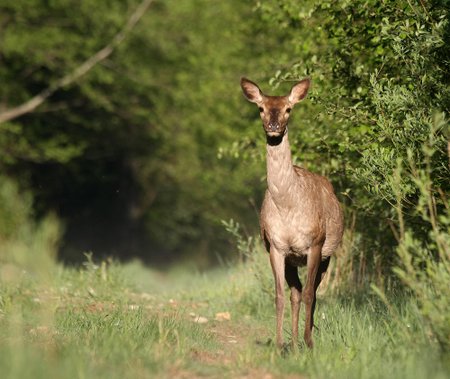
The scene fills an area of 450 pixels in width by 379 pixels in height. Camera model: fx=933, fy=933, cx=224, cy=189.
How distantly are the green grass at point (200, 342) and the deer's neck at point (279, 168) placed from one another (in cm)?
131

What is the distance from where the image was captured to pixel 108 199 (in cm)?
3206

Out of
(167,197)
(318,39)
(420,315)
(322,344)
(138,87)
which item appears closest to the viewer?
(420,315)

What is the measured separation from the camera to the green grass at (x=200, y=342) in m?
6.43

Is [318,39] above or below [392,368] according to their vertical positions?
above

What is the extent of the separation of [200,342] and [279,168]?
1768 millimetres

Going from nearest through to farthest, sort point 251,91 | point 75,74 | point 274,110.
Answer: point 274,110
point 251,91
point 75,74

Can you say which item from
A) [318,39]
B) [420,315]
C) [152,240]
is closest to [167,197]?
[152,240]

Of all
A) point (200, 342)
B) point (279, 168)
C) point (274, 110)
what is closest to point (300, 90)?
point (274, 110)

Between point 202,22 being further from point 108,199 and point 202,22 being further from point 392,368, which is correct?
point 392,368

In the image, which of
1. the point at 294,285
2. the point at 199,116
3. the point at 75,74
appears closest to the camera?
the point at 294,285

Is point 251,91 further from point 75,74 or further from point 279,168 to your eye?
point 75,74

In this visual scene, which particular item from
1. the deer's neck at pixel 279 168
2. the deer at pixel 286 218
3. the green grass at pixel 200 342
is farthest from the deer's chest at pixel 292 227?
the green grass at pixel 200 342

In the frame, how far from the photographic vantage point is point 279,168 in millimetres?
8742

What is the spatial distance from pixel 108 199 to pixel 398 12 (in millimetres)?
23499
